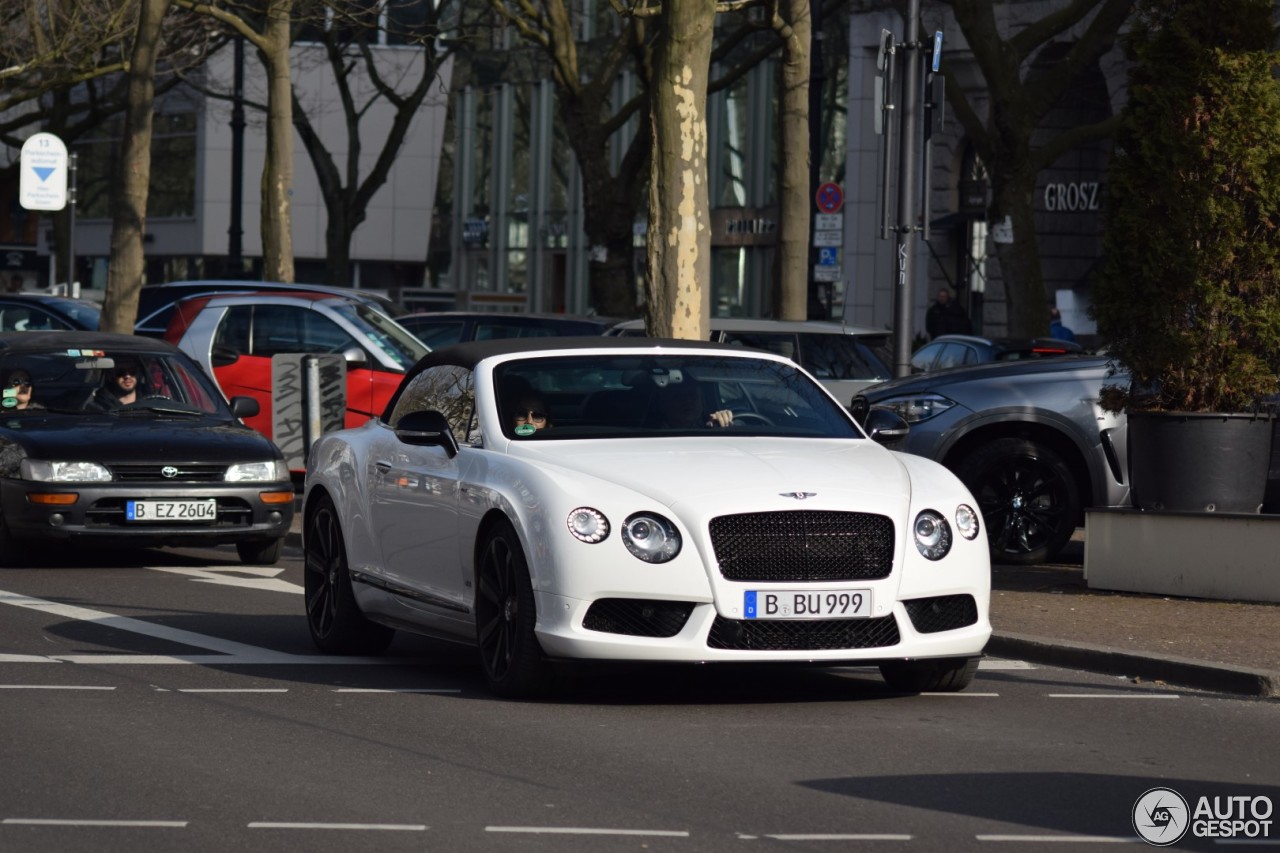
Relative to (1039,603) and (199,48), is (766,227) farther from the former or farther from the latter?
(1039,603)

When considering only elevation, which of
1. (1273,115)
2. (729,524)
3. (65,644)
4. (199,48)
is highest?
(199,48)

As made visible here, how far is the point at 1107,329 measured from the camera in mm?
14125

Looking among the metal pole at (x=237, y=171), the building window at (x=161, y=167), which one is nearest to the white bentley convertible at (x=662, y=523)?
the metal pole at (x=237, y=171)

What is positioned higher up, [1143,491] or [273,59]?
[273,59]

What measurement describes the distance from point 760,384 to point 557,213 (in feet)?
179

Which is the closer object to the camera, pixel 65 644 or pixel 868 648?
pixel 868 648

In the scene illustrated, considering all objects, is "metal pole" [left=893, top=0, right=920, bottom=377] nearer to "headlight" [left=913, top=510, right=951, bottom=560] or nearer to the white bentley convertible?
the white bentley convertible

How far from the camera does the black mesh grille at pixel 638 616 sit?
9.02 metres

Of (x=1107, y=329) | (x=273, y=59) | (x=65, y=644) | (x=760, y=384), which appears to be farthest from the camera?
(x=273, y=59)

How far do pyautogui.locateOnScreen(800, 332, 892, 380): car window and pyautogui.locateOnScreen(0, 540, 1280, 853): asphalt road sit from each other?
1074 centimetres

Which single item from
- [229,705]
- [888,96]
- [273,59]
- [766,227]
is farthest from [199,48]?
[229,705]

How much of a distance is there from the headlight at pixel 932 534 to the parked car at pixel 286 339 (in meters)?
13.5

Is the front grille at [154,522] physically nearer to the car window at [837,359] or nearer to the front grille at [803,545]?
the front grille at [803,545]

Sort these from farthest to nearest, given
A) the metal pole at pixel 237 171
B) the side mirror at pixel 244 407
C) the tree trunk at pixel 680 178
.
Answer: the metal pole at pixel 237 171, the tree trunk at pixel 680 178, the side mirror at pixel 244 407
